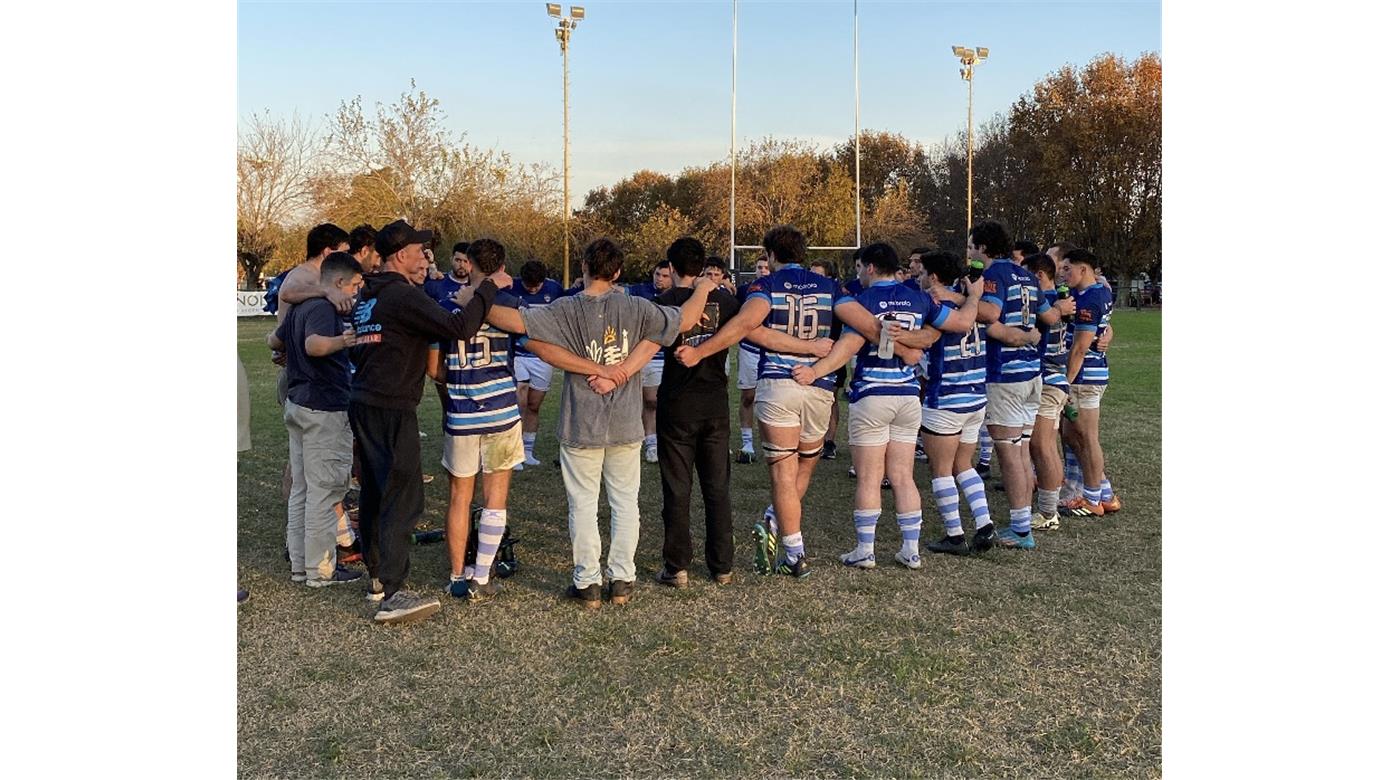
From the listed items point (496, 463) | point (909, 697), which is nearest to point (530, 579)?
point (496, 463)

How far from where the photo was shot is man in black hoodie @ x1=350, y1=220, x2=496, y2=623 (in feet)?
17.6

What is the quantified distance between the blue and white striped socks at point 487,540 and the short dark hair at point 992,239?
3897mm

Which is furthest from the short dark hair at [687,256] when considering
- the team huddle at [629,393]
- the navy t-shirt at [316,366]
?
the navy t-shirt at [316,366]

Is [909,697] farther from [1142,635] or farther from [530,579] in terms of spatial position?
[530,579]

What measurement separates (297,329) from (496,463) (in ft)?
4.82

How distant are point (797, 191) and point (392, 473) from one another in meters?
43.1

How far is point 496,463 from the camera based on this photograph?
5777 mm

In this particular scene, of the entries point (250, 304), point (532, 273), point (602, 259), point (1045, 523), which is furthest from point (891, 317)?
point (250, 304)

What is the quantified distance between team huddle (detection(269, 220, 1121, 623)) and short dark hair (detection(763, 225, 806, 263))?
1 centimetres

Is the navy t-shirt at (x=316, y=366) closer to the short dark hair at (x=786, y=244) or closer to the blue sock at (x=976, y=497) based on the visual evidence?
the short dark hair at (x=786, y=244)

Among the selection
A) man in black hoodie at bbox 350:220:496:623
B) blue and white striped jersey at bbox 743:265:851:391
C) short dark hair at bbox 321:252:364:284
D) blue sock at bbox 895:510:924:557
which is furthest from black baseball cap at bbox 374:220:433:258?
blue sock at bbox 895:510:924:557

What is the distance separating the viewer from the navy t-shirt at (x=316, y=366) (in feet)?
19.1

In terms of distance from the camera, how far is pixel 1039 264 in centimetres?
771

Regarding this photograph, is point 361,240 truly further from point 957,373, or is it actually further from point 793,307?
point 957,373
